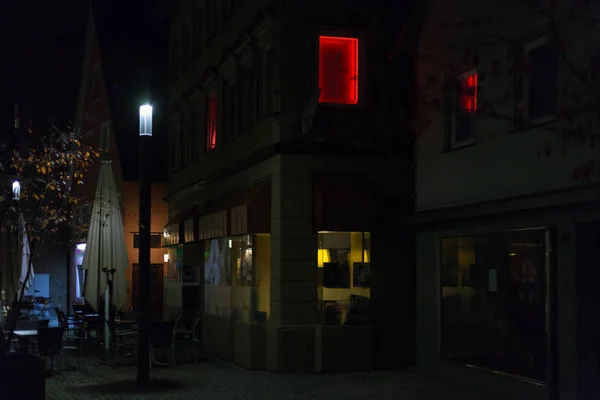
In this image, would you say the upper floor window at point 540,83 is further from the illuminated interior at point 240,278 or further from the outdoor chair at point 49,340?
the outdoor chair at point 49,340

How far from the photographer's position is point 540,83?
1162 centimetres

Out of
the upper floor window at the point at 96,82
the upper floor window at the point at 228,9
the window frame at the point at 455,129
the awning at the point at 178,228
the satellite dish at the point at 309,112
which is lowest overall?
the awning at the point at 178,228

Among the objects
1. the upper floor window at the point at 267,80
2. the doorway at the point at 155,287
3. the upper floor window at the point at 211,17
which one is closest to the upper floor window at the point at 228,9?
the upper floor window at the point at 211,17

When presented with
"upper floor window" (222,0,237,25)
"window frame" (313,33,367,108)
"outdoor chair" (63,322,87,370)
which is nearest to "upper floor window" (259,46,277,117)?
"window frame" (313,33,367,108)

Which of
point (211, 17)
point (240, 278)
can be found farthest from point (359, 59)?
point (211, 17)

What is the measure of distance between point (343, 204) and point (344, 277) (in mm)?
1534

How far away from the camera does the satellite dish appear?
1561cm

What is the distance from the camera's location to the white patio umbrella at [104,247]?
1684 cm

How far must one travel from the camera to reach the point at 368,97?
1714cm

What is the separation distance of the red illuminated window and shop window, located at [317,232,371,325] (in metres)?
6.28

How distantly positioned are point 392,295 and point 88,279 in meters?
6.08

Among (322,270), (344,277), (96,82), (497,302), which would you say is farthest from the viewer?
(96,82)

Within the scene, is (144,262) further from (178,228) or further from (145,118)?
(178,228)

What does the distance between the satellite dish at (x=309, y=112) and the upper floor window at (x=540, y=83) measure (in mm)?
4691
